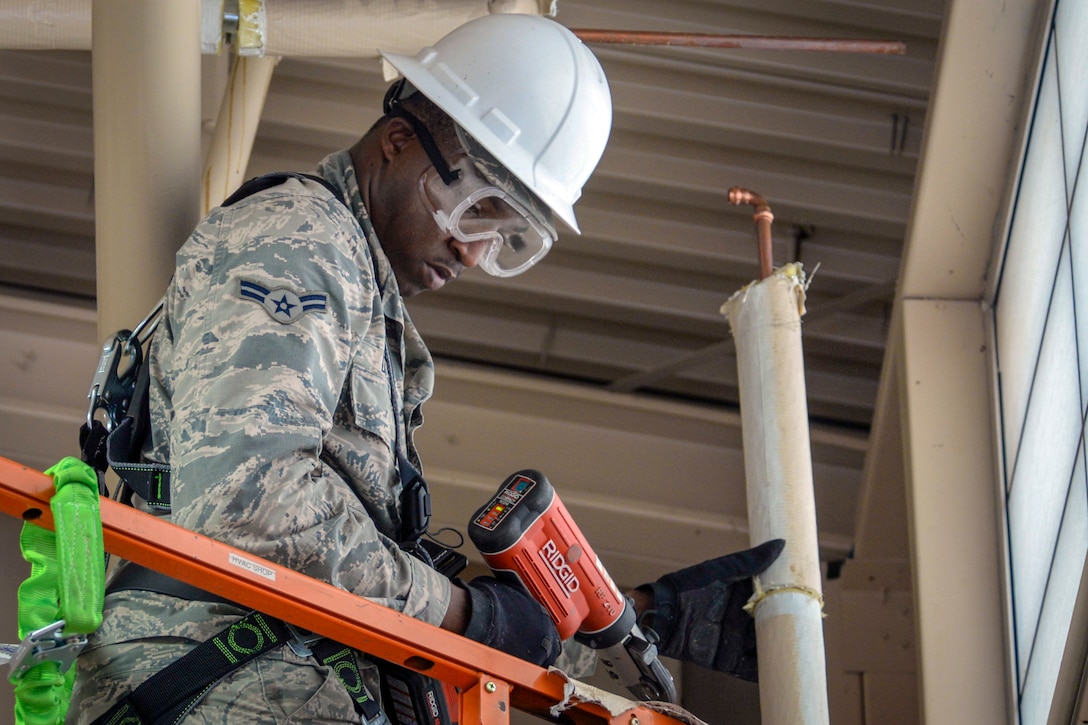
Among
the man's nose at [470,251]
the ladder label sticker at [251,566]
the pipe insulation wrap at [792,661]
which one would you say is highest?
the man's nose at [470,251]

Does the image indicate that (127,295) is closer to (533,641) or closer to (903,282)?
(533,641)

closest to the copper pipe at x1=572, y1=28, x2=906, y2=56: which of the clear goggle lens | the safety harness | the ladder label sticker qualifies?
the clear goggle lens

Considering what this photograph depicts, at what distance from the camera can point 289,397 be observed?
2000 mm

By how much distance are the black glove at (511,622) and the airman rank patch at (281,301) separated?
565 millimetres

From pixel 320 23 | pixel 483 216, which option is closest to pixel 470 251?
pixel 483 216

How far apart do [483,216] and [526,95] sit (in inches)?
10.5

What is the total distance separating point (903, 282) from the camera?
392cm

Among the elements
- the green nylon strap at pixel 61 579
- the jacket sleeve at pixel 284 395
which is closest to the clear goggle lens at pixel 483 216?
the jacket sleeve at pixel 284 395

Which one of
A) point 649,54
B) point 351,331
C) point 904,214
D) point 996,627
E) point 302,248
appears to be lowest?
point 996,627

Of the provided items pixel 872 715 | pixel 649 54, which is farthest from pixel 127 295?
pixel 872 715

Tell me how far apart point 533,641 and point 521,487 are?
30 cm

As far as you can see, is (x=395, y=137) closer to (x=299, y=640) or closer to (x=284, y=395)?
(x=284, y=395)

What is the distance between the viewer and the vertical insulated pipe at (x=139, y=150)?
287 centimetres

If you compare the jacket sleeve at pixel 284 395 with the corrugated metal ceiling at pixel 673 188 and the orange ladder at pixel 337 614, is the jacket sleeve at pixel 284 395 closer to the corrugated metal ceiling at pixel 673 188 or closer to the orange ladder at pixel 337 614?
the orange ladder at pixel 337 614
